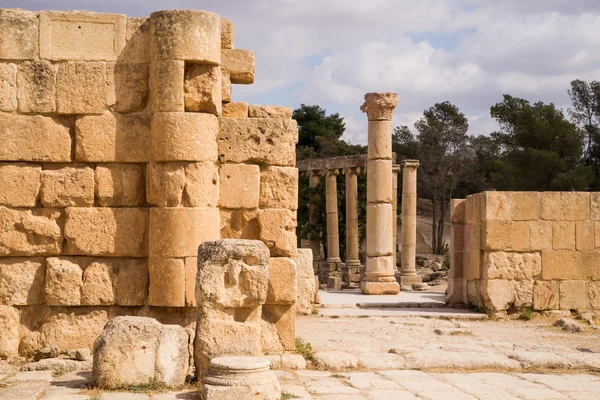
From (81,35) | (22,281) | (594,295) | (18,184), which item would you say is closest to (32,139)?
(18,184)

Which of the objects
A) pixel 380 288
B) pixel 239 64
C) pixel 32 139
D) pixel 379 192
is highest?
pixel 239 64

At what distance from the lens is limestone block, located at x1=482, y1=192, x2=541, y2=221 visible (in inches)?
620

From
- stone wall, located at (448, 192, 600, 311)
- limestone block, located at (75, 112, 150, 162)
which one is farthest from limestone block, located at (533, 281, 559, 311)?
limestone block, located at (75, 112, 150, 162)

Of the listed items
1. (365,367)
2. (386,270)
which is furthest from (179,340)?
(386,270)

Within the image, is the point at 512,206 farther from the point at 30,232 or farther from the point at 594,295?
the point at 30,232

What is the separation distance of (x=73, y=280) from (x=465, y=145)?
153 ft

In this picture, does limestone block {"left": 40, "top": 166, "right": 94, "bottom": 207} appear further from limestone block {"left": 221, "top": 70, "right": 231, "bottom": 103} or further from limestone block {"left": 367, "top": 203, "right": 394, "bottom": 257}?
limestone block {"left": 367, "top": 203, "right": 394, "bottom": 257}

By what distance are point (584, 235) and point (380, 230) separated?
772cm

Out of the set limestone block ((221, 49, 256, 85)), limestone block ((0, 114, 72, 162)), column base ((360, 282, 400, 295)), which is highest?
limestone block ((221, 49, 256, 85))

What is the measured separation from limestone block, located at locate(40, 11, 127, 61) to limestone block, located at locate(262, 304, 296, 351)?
10.8 feet

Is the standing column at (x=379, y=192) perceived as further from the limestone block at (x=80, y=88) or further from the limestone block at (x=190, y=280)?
the limestone block at (x=80, y=88)

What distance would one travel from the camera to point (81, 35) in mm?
9047

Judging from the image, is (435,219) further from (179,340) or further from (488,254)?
(179,340)

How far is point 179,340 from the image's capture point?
7488 millimetres
